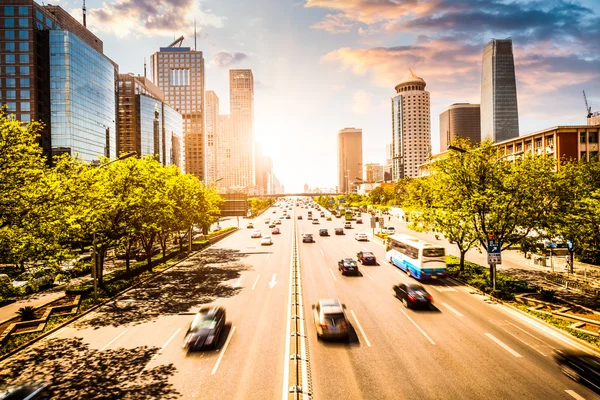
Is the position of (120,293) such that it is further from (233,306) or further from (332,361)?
(332,361)

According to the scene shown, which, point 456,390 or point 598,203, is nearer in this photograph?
point 456,390

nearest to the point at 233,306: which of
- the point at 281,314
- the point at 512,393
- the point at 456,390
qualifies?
A: the point at 281,314

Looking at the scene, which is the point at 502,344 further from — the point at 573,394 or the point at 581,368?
the point at 573,394

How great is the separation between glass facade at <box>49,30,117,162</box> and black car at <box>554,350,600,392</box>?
342 feet

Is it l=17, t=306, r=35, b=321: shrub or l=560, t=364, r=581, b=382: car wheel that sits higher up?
l=17, t=306, r=35, b=321: shrub

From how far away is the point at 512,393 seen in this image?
43.7 ft

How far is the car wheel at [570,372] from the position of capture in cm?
1405

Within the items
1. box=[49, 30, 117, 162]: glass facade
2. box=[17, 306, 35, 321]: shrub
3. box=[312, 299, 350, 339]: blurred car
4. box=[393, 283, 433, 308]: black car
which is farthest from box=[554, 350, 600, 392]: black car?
box=[49, 30, 117, 162]: glass facade

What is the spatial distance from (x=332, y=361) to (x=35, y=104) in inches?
4021

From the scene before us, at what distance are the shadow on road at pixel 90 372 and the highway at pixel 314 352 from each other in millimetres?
52

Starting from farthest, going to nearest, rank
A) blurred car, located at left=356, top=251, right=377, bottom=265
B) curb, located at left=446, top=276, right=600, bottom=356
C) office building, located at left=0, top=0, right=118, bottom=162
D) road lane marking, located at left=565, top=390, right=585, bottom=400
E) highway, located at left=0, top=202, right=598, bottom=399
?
office building, located at left=0, top=0, right=118, bottom=162
blurred car, located at left=356, top=251, right=377, bottom=265
curb, located at left=446, top=276, right=600, bottom=356
highway, located at left=0, top=202, right=598, bottom=399
road lane marking, located at left=565, top=390, right=585, bottom=400

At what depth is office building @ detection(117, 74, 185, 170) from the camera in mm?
153875

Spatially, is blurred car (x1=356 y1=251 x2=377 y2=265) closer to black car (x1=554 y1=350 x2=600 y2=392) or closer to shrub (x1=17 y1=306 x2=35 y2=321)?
black car (x1=554 y1=350 x2=600 y2=392)

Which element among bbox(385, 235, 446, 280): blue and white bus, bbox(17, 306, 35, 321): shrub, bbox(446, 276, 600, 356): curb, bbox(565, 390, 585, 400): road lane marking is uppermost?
bbox(385, 235, 446, 280): blue and white bus
